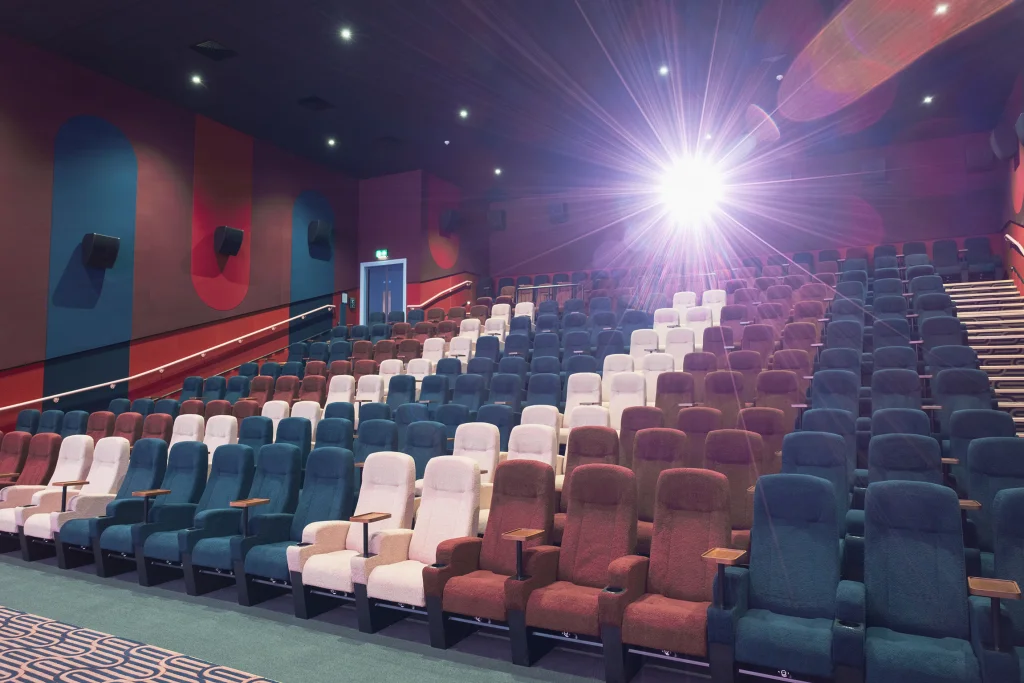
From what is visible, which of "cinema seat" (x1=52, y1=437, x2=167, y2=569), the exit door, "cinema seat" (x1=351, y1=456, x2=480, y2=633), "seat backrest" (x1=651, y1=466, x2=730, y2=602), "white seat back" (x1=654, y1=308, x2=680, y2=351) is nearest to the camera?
"seat backrest" (x1=651, y1=466, x2=730, y2=602)

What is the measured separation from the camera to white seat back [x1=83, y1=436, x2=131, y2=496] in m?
5.36

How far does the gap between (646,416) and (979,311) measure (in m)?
5.38

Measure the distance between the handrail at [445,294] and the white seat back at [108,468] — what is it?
702cm

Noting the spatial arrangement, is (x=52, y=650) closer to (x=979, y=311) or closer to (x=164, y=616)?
(x=164, y=616)

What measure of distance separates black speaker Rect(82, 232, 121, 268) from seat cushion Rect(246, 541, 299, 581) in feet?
20.1

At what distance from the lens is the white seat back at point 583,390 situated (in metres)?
5.87

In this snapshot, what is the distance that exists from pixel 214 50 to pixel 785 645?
845cm

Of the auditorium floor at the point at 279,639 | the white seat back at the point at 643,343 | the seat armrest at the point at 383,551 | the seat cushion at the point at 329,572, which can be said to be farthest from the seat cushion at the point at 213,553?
the white seat back at the point at 643,343

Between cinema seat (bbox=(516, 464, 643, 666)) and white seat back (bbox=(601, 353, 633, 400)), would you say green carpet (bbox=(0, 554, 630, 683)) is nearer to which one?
cinema seat (bbox=(516, 464, 643, 666))

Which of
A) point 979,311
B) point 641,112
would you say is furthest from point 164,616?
point 641,112

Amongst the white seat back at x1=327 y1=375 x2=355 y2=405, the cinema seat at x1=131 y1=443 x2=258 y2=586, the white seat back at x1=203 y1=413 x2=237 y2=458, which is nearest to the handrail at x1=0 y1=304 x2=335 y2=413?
the white seat back at x1=327 y1=375 x2=355 y2=405

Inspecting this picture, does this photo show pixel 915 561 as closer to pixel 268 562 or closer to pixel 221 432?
pixel 268 562

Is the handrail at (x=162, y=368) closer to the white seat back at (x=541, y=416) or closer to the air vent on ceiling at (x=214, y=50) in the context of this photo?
the air vent on ceiling at (x=214, y=50)

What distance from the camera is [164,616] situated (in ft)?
11.9
